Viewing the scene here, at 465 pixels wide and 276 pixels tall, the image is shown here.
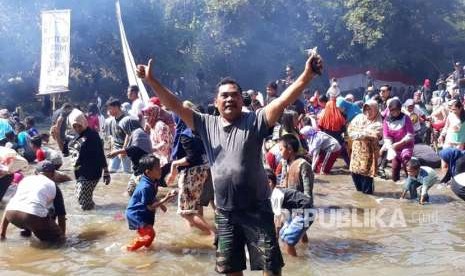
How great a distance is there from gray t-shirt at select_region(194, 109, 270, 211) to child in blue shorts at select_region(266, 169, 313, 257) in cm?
159

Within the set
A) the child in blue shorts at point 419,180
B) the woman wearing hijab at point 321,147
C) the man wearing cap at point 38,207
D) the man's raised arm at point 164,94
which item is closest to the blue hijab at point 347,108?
the woman wearing hijab at point 321,147

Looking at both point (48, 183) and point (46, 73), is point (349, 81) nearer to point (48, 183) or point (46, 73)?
point (46, 73)

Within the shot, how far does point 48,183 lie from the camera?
6375 mm

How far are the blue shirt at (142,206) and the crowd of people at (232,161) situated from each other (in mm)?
12

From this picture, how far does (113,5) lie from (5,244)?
24700 millimetres

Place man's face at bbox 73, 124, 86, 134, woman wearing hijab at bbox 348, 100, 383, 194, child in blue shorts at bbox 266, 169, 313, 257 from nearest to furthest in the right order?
child in blue shorts at bbox 266, 169, 313, 257 < man's face at bbox 73, 124, 86, 134 < woman wearing hijab at bbox 348, 100, 383, 194

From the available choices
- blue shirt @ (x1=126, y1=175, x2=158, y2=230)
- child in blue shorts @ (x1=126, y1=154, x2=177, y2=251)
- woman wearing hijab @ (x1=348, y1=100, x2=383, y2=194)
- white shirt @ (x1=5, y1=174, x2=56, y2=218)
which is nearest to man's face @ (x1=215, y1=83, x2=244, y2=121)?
child in blue shorts @ (x1=126, y1=154, x2=177, y2=251)

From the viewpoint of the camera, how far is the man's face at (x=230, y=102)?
12.6 ft

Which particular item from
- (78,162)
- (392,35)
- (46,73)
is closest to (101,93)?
(46,73)

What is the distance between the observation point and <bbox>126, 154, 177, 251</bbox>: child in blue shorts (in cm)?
593

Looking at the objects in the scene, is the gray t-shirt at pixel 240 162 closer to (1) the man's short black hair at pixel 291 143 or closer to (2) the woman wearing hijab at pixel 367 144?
(1) the man's short black hair at pixel 291 143

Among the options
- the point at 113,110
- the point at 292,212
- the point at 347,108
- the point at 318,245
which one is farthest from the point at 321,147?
the point at 292,212

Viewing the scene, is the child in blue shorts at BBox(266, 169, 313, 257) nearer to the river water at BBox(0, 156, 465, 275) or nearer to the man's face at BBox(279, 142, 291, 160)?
the river water at BBox(0, 156, 465, 275)

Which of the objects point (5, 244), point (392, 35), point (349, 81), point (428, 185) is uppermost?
point (392, 35)
